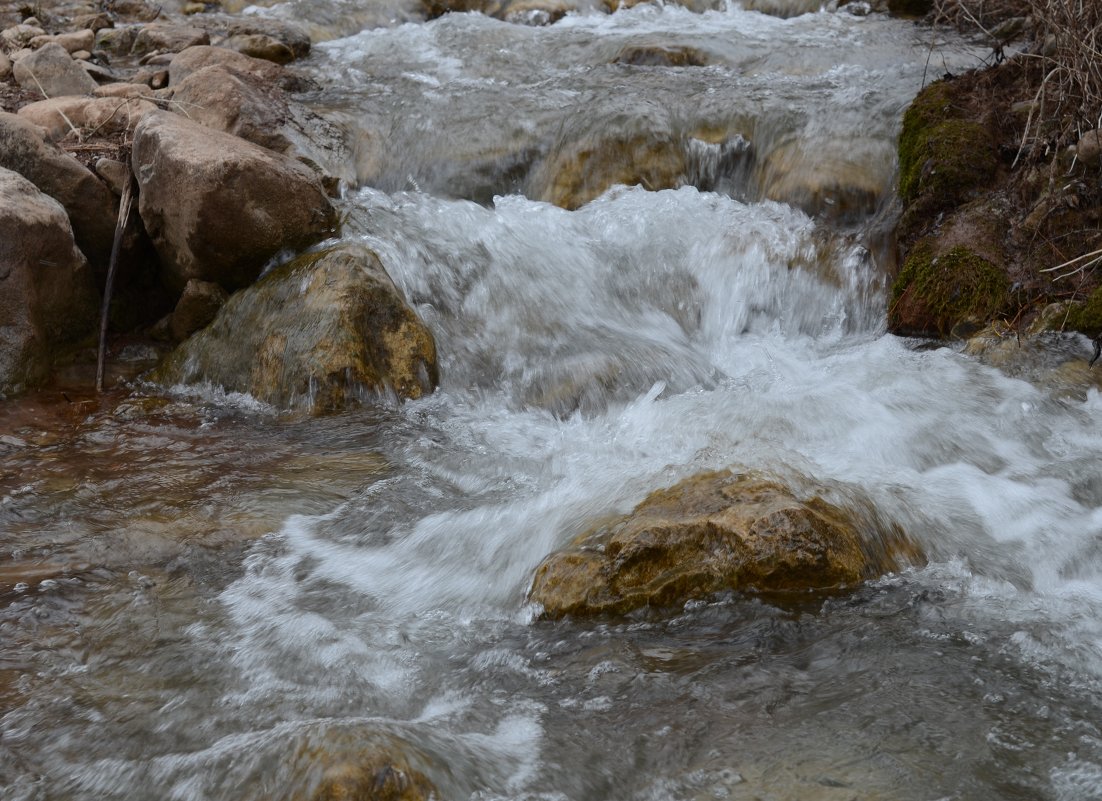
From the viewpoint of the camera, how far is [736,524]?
3.41 meters

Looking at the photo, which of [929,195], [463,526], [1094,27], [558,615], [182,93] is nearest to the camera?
[558,615]

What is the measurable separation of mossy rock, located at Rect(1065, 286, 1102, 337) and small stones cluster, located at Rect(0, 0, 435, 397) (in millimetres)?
3707

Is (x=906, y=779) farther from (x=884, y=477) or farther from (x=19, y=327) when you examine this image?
(x=19, y=327)

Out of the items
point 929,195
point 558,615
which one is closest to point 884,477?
point 558,615

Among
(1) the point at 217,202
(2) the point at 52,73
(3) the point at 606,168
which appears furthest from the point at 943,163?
(2) the point at 52,73

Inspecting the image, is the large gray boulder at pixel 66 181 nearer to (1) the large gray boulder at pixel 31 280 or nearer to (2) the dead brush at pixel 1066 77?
(1) the large gray boulder at pixel 31 280

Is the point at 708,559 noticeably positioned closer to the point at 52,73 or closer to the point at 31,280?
the point at 31,280

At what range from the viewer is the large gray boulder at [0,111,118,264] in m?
5.74

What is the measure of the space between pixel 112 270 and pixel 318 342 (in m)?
1.61

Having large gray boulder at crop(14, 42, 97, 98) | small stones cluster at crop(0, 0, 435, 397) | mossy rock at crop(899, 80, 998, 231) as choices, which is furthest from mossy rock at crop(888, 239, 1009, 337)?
large gray boulder at crop(14, 42, 97, 98)

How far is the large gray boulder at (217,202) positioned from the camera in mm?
5555

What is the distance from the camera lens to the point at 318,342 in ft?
17.3

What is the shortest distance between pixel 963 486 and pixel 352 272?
11.1 feet

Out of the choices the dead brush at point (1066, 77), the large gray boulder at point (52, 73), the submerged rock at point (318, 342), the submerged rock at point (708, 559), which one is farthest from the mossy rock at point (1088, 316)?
the large gray boulder at point (52, 73)
